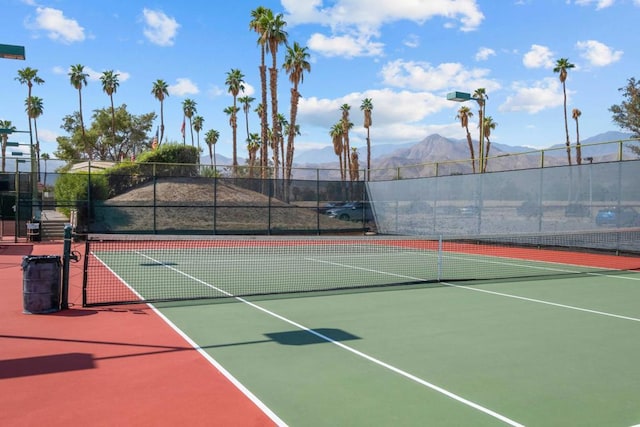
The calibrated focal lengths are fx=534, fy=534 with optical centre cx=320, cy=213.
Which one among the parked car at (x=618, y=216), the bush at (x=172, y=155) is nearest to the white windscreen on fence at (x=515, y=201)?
the parked car at (x=618, y=216)

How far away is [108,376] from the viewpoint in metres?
5.64

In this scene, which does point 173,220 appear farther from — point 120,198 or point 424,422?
point 424,422

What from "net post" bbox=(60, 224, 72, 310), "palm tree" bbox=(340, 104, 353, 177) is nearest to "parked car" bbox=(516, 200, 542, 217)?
"net post" bbox=(60, 224, 72, 310)

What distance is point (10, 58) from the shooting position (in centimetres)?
842

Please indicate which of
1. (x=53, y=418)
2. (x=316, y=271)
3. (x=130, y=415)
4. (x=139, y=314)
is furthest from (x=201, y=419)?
(x=316, y=271)

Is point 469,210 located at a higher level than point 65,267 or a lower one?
higher

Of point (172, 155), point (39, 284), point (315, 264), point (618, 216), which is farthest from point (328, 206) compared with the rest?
point (39, 284)

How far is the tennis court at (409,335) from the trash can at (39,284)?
96 centimetres

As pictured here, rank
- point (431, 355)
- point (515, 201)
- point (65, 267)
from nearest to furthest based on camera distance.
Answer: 1. point (431, 355)
2. point (65, 267)
3. point (515, 201)

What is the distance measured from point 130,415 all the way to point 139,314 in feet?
14.1

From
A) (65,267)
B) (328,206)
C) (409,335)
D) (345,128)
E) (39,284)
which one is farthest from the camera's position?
(345,128)

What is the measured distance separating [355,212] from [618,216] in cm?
1452

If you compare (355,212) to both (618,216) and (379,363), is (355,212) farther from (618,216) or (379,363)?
(379,363)

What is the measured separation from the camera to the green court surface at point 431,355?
15.6 ft
